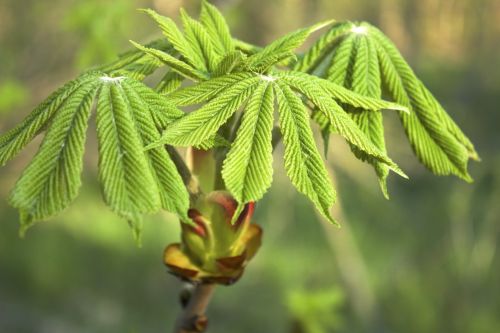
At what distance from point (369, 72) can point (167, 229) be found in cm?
290

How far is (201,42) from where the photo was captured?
0.80m

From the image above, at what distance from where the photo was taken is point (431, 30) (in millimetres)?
3807

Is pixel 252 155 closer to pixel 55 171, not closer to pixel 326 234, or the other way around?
Result: pixel 55 171

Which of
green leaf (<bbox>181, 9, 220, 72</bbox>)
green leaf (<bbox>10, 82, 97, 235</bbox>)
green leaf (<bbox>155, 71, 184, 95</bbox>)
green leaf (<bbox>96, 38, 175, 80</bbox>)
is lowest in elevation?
green leaf (<bbox>10, 82, 97, 235</bbox>)

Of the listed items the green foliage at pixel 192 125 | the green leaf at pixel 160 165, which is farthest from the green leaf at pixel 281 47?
the green leaf at pixel 160 165

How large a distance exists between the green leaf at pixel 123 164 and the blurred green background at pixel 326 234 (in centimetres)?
218

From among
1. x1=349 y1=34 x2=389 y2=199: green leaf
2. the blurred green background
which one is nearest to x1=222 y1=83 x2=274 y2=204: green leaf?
x1=349 y1=34 x2=389 y2=199: green leaf

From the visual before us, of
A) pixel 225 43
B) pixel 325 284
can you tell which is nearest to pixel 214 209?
pixel 225 43

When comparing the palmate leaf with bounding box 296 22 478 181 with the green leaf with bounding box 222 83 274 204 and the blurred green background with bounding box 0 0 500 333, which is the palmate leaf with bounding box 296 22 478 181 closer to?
the green leaf with bounding box 222 83 274 204

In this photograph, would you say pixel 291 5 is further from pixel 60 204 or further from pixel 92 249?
pixel 60 204

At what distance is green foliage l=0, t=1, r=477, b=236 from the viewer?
64 centimetres

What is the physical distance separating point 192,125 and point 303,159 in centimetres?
11

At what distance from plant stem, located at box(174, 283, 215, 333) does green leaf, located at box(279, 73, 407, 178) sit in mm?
252

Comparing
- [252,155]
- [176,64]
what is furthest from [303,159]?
[176,64]
